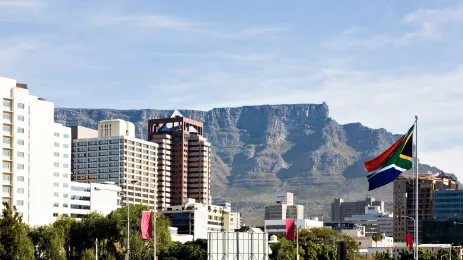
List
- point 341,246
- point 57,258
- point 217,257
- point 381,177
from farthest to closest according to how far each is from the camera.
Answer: point 57,258 → point 217,257 → point 381,177 → point 341,246

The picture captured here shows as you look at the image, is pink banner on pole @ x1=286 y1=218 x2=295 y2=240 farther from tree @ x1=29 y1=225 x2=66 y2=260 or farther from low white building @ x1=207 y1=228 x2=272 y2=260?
low white building @ x1=207 y1=228 x2=272 y2=260

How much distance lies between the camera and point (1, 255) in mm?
164875

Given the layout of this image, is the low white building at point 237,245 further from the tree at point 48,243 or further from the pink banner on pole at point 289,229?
the tree at point 48,243

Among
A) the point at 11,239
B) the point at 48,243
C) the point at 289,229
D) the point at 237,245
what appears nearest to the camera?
the point at 237,245

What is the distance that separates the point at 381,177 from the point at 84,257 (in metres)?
118

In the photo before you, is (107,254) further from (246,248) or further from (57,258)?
(246,248)

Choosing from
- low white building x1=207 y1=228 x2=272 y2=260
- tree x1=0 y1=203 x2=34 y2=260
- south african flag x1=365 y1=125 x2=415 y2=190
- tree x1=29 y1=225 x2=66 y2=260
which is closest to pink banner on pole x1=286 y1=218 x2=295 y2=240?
tree x1=0 y1=203 x2=34 y2=260

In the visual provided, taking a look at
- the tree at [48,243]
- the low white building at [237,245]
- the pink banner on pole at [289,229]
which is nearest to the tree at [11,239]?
the tree at [48,243]

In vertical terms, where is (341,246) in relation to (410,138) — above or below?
below

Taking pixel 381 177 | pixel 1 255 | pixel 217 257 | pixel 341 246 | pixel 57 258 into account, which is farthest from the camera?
pixel 57 258

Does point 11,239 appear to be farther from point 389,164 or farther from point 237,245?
point 389,164

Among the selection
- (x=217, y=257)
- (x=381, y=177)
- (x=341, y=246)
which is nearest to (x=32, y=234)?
(x=217, y=257)

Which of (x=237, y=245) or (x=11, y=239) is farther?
(x=11, y=239)

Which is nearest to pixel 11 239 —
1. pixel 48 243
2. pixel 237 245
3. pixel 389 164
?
pixel 48 243
